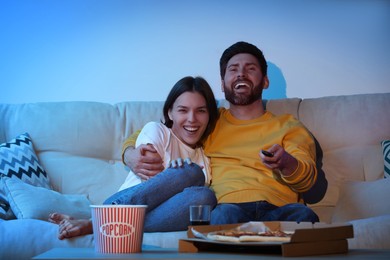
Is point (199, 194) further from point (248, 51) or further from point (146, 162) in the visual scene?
point (248, 51)

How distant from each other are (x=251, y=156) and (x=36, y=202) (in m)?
0.87

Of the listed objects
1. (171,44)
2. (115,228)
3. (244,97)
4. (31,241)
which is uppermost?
(171,44)

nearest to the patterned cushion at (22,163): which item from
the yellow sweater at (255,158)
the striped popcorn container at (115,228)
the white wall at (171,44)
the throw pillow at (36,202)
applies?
the throw pillow at (36,202)

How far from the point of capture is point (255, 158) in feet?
7.30

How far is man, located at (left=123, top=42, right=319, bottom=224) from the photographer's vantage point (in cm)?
194

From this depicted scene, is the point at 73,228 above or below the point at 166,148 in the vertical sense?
below

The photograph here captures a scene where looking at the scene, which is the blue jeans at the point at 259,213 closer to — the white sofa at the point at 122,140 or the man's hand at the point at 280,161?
the man's hand at the point at 280,161

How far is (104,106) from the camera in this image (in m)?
2.63

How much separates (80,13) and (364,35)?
5.11 feet

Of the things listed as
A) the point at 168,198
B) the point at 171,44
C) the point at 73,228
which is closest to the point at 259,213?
the point at 168,198

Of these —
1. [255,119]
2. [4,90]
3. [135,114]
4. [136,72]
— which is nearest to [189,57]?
[136,72]

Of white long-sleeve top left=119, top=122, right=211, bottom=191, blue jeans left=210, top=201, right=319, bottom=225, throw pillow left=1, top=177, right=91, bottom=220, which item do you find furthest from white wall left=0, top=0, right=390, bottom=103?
blue jeans left=210, top=201, right=319, bottom=225

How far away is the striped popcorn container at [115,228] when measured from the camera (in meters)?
1.11

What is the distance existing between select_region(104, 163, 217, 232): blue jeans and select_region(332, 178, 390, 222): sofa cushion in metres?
0.62
